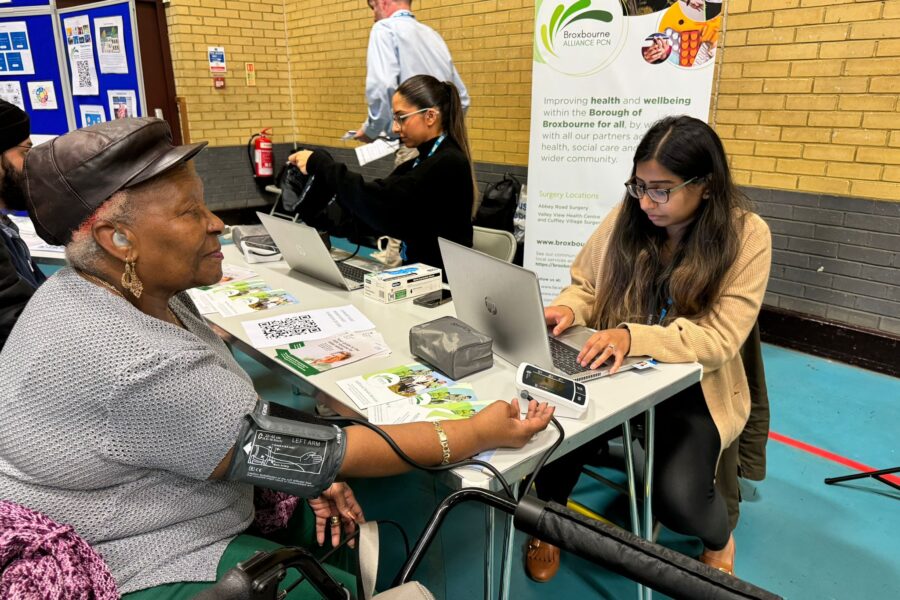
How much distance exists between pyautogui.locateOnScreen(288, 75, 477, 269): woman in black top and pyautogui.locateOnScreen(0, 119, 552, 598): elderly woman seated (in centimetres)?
130

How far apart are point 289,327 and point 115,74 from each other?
2996mm

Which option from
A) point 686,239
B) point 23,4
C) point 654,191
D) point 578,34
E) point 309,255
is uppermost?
point 23,4

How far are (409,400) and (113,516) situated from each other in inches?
23.5

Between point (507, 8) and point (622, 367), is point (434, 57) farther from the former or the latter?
point (622, 367)

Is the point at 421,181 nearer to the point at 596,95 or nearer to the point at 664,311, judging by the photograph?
the point at 664,311

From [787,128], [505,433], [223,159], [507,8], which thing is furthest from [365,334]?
[223,159]

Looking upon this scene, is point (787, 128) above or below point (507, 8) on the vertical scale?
below

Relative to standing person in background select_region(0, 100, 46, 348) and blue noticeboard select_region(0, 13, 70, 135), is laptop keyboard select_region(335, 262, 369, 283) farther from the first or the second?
blue noticeboard select_region(0, 13, 70, 135)

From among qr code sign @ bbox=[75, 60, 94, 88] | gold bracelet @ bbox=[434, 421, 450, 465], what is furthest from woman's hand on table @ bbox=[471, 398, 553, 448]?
qr code sign @ bbox=[75, 60, 94, 88]

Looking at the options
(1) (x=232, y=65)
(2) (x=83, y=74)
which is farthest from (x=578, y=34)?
(1) (x=232, y=65)

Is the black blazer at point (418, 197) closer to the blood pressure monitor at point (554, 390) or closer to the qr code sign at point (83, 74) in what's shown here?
the blood pressure monitor at point (554, 390)

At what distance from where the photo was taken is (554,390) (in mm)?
1301

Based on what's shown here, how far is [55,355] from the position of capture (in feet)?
2.92

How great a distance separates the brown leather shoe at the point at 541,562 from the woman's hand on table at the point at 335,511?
2.30 ft
